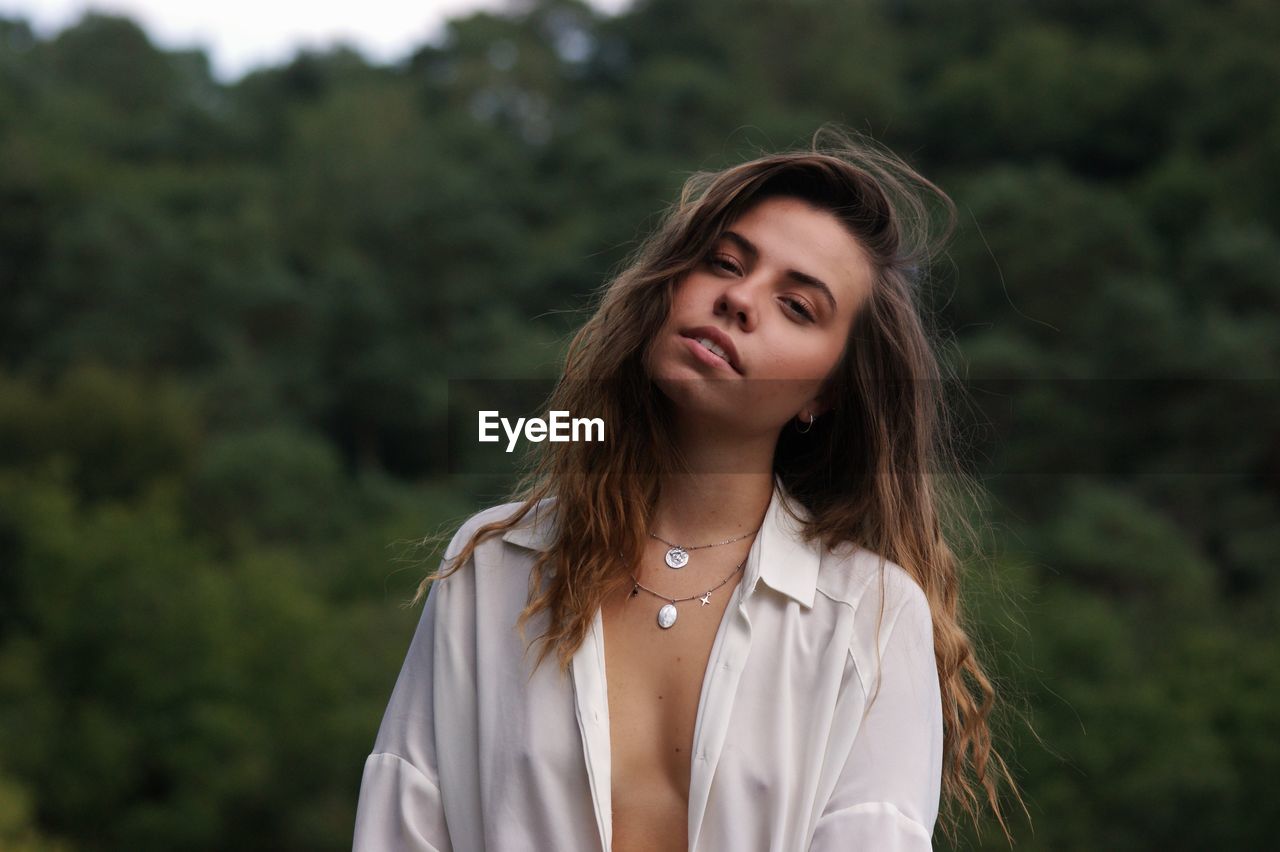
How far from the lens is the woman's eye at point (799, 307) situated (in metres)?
1.97

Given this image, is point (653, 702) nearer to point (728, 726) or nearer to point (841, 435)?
point (728, 726)

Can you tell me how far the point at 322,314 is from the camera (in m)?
47.8

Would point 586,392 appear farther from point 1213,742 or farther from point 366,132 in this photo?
point 366,132

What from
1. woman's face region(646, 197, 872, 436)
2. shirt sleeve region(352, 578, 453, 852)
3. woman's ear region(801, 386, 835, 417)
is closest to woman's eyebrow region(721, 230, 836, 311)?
woman's face region(646, 197, 872, 436)

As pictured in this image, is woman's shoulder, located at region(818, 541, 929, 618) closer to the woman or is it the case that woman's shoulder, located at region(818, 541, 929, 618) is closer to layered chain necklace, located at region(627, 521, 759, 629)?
the woman

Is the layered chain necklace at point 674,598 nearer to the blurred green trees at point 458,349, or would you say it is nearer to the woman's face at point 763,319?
the woman's face at point 763,319

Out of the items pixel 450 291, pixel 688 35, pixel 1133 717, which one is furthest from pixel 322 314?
pixel 1133 717

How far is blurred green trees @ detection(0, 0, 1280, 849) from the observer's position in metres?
35.6

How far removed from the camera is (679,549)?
6.52 ft

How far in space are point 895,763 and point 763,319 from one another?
1.72ft

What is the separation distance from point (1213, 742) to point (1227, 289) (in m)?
13.4

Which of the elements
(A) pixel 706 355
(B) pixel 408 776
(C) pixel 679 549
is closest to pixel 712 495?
(C) pixel 679 549

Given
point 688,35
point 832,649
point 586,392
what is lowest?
point 832,649

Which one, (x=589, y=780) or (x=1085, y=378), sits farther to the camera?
(x=1085, y=378)
